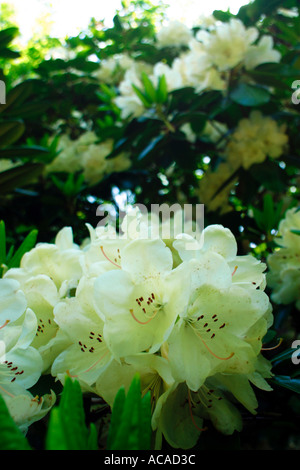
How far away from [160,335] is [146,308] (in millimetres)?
56

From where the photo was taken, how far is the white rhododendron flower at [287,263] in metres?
1.23

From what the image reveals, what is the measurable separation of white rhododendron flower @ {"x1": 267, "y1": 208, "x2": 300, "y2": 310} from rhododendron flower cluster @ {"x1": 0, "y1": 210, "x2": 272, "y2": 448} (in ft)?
1.73


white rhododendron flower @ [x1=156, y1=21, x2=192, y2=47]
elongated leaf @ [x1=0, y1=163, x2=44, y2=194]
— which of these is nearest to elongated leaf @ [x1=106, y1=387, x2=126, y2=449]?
elongated leaf @ [x1=0, y1=163, x2=44, y2=194]

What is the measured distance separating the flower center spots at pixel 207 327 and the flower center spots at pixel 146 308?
62 millimetres

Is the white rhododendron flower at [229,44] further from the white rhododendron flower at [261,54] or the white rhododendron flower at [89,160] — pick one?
the white rhododendron flower at [89,160]

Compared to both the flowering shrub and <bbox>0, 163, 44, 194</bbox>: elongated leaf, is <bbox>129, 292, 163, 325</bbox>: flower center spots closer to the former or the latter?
the flowering shrub

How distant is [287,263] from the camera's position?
125cm

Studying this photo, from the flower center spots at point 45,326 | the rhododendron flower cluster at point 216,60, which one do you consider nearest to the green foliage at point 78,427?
the flower center spots at point 45,326

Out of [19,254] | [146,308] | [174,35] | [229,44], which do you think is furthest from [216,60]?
[146,308]

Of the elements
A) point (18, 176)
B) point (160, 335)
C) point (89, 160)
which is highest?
point (160, 335)

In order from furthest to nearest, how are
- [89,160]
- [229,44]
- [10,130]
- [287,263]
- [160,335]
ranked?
[89,160]
[229,44]
[10,130]
[287,263]
[160,335]

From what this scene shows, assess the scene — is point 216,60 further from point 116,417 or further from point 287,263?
point 116,417

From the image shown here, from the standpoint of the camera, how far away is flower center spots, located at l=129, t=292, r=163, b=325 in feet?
2.22

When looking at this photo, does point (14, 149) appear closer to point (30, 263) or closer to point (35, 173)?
point (35, 173)
